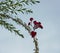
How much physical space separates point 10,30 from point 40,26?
97 cm

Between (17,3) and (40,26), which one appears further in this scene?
(17,3)

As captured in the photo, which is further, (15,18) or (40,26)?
(15,18)

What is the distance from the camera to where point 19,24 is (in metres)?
5.34

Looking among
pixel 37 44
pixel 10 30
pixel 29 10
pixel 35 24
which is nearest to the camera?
pixel 37 44

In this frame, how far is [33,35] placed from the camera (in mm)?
5012

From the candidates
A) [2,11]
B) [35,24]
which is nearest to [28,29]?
[35,24]

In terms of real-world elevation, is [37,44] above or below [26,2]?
below

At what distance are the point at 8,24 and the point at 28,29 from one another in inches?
31.2

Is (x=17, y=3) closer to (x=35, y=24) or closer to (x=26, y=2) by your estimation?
(x=26, y=2)

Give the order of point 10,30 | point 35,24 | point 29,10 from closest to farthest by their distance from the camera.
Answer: point 35,24 < point 10,30 < point 29,10

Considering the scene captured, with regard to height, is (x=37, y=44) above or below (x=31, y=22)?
below

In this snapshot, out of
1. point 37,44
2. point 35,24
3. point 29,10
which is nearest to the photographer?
point 37,44

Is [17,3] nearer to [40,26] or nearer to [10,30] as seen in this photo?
[10,30]

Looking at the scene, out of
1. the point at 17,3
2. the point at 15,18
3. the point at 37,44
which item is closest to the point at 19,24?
the point at 15,18
